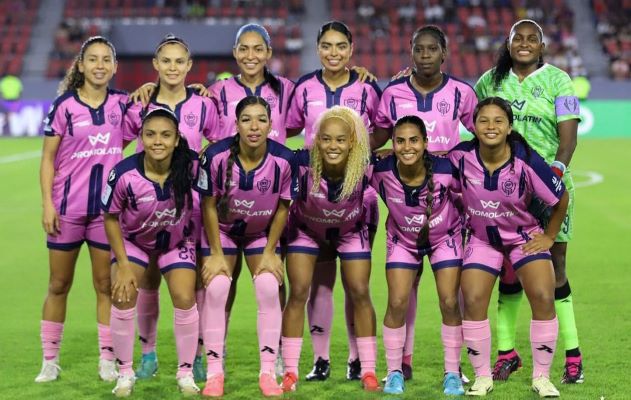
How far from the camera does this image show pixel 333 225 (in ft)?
19.1

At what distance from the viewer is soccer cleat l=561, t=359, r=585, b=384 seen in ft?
19.3

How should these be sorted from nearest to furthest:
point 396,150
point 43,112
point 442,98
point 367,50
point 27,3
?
point 396,150 → point 442,98 → point 43,112 → point 367,50 → point 27,3

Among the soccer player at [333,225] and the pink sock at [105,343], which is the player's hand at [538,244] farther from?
the pink sock at [105,343]

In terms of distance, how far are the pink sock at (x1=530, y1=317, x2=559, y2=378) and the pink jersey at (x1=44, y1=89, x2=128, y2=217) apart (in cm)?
265

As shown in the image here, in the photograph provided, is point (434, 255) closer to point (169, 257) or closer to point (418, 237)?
point (418, 237)

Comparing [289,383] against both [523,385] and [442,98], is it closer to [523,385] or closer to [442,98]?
[523,385]

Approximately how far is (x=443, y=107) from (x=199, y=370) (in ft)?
7.13

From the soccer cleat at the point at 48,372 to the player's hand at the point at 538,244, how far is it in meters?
2.89

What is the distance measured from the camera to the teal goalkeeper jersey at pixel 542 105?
596 centimetres

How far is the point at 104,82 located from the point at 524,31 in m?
2.53

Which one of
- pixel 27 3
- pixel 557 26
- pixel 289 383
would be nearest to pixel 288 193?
pixel 289 383

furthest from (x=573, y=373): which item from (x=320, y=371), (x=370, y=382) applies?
(x=320, y=371)

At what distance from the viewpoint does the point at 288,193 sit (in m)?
5.74

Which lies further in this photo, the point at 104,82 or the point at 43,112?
the point at 43,112
